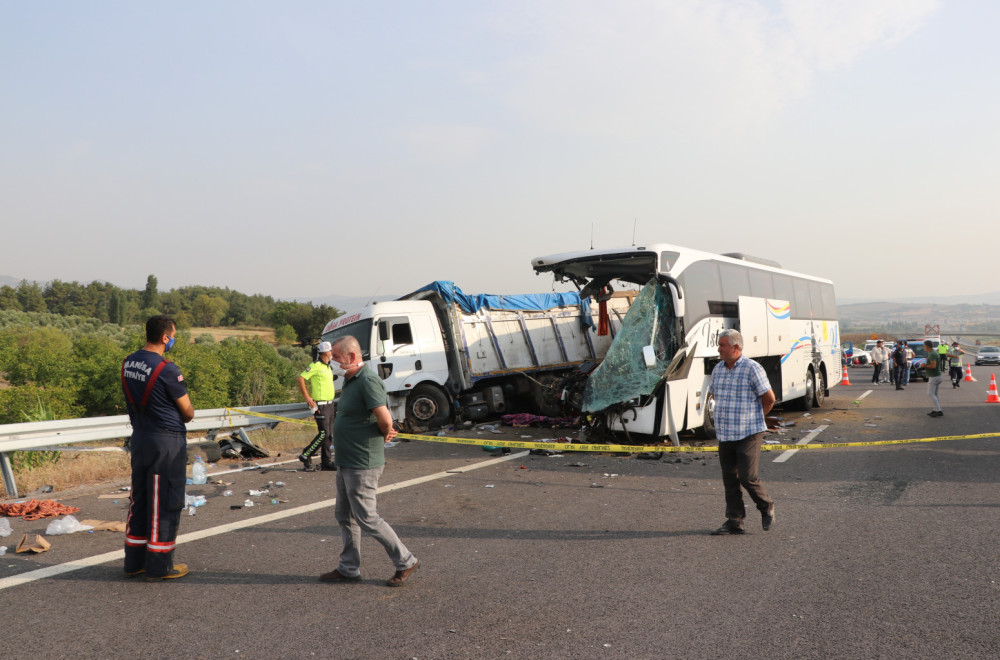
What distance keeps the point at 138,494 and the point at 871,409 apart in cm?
1718

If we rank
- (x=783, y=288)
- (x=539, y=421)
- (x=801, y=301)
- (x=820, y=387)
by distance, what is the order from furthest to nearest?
(x=820, y=387) → (x=801, y=301) → (x=783, y=288) → (x=539, y=421)

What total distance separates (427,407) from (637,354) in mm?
5076

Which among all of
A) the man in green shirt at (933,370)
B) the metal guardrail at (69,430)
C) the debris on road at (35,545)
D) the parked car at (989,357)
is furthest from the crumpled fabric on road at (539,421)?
the parked car at (989,357)

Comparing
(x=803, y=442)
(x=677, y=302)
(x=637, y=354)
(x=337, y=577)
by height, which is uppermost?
(x=677, y=302)

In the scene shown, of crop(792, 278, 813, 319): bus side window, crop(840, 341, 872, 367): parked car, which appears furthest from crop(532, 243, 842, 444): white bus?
crop(840, 341, 872, 367): parked car

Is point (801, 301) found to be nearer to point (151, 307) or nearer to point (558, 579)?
point (558, 579)

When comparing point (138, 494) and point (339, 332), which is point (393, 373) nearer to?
point (339, 332)

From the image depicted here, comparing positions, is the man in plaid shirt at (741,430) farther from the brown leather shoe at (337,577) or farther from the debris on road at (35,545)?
the debris on road at (35,545)

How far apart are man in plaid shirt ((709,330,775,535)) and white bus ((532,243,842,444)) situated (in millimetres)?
4729

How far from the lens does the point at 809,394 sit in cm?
1753

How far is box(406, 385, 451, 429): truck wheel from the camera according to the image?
14672 mm

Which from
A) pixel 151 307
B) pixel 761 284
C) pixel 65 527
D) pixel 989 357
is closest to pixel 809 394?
pixel 761 284

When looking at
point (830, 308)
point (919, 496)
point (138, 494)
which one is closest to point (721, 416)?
point (919, 496)

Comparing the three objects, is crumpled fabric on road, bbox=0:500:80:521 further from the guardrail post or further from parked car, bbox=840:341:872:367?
parked car, bbox=840:341:872:367
